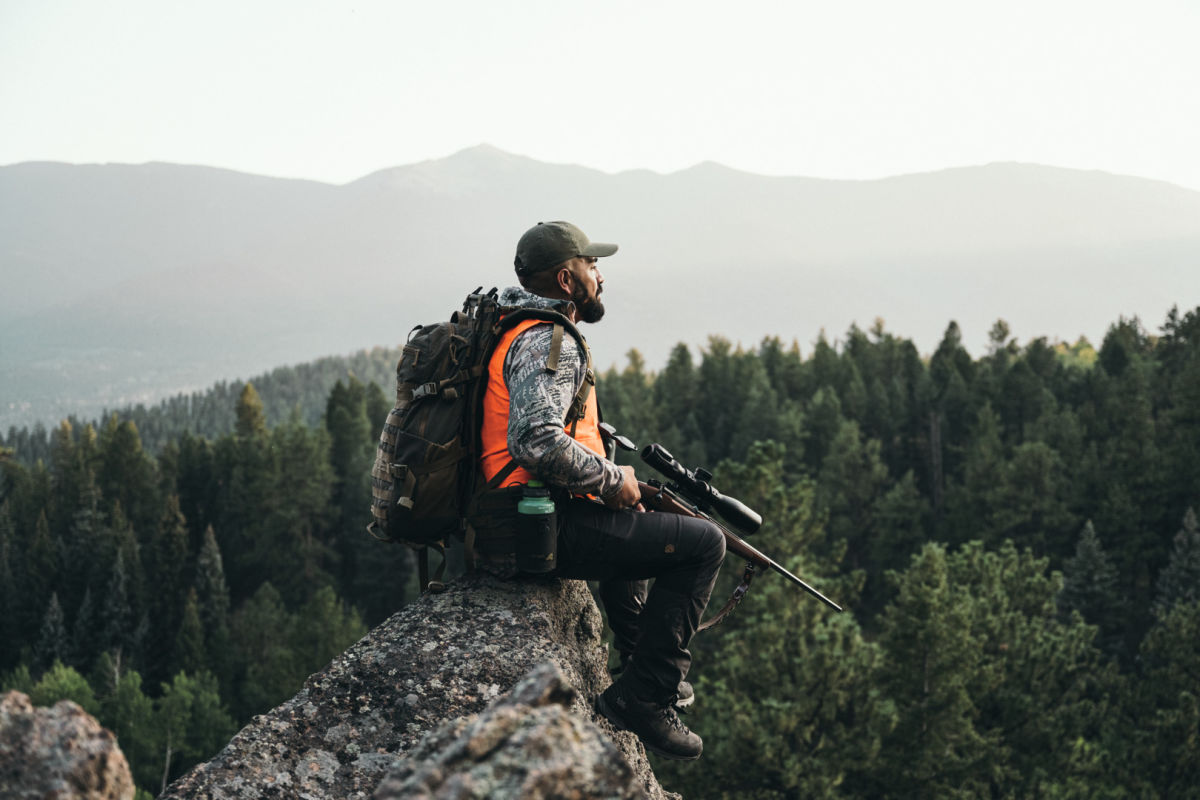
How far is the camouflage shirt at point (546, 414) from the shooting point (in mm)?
5969

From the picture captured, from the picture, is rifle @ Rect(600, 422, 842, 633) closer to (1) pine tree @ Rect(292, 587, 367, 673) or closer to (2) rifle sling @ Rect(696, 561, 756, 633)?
(2) rifle sling @ Rect(696, 561, 756, 633)

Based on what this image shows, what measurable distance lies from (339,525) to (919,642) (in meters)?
81.0

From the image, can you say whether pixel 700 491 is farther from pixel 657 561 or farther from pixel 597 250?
pixel 597 250

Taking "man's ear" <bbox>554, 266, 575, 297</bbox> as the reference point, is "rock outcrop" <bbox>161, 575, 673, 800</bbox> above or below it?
below

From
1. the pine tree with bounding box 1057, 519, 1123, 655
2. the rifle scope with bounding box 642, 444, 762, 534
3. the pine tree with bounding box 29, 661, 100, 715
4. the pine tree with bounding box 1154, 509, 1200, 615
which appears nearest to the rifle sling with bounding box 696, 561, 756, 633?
the rifle scope with bounding box 642, 444, 762, 534

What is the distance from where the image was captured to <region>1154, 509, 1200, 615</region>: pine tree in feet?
192

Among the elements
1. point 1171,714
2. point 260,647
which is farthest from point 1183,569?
point 260,647

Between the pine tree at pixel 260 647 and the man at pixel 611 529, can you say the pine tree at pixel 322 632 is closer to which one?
the pine tree at pixel 260 647

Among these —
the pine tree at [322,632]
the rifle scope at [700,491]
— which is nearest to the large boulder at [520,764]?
the rifle scope at [700,491]

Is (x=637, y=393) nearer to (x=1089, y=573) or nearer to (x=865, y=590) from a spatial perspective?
(x=865, y=590)

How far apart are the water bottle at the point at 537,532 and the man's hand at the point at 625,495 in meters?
0.36

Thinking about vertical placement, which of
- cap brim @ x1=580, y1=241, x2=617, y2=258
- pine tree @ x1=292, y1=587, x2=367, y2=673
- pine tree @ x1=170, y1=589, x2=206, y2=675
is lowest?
pine tree @ x1=170, y1=589, x2=206, y2=675

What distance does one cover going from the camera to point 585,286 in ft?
21.8

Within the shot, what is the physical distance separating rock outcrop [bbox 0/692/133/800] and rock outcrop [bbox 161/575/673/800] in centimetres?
84
